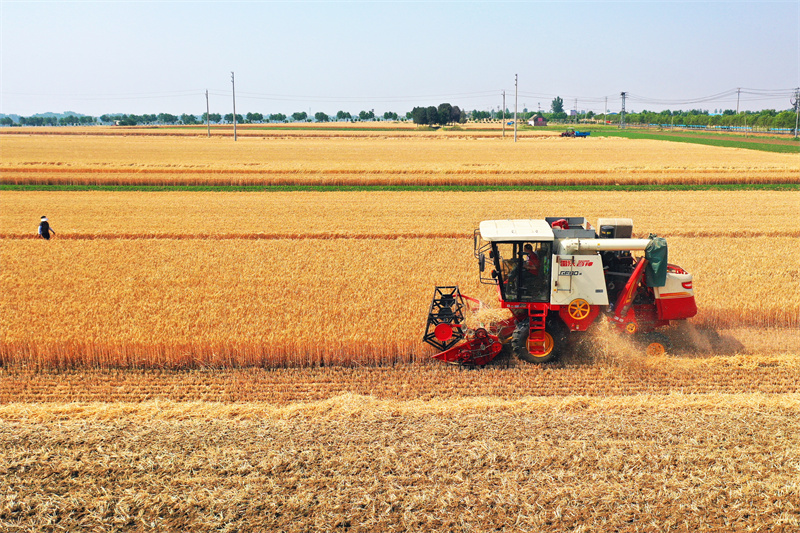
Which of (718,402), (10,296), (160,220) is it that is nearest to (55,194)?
(160,220)

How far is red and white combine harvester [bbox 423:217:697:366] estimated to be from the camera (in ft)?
38.6

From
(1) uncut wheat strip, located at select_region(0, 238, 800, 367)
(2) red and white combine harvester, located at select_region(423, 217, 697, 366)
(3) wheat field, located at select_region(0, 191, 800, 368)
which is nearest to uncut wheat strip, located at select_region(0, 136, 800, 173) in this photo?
(3) wheat field, located at select_region(0, 191, 800, 368)

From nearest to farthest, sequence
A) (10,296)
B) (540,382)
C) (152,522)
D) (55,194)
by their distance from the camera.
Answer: (152,522) → (540,382) → (10,296) → (55,194)

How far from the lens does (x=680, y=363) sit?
474 inches

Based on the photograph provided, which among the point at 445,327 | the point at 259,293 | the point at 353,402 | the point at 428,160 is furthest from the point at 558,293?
the point at 428,160

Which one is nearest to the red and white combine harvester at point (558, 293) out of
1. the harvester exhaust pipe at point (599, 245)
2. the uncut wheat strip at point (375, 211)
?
the harvester exhaust pipe at point (599, 245)

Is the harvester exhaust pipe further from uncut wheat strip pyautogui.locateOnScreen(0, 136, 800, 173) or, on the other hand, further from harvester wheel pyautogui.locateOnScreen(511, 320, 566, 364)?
uncut wheat strip pyautogui.locateOnScreen(0, 136, 800, 173)

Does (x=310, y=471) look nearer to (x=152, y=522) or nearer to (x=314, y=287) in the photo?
(x=152, y=522)

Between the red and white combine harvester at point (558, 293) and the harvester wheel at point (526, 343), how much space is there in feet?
0.06

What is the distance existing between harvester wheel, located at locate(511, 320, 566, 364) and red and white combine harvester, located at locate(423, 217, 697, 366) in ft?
0.06

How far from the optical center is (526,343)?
39.4 feet

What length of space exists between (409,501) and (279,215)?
22066mm

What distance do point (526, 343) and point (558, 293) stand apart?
3.62ft

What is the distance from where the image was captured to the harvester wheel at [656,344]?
12.3m
